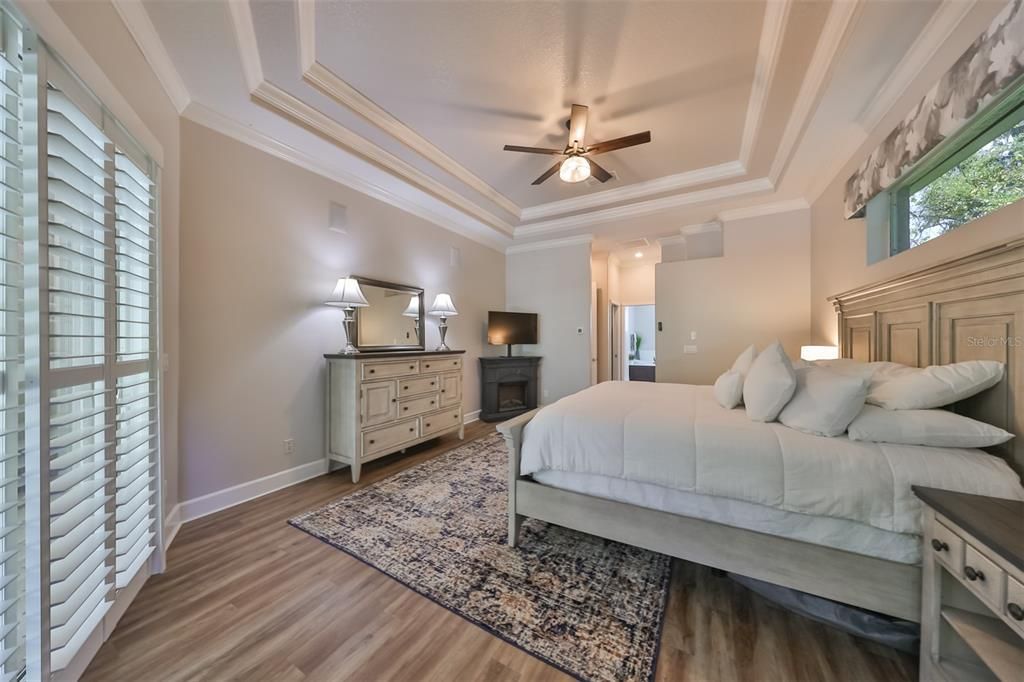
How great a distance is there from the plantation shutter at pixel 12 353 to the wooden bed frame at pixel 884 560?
63.7 inches

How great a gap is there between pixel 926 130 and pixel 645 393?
1.98m

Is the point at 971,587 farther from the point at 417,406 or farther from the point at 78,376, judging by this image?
the point at 417,406

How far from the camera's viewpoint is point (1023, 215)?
48.4 inches

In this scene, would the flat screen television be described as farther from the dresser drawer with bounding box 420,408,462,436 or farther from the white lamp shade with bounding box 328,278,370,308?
the white lamp shade with bounding box 328,278,370,308

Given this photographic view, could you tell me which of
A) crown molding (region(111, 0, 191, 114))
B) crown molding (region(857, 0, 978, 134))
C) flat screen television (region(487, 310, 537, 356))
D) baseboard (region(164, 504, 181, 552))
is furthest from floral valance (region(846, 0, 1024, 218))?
baseboard (region(164, 504, 181, 552))

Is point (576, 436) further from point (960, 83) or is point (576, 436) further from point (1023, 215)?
point (960, 83)

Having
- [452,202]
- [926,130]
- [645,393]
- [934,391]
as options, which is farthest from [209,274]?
[926,130]

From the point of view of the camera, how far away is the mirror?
3.25 m

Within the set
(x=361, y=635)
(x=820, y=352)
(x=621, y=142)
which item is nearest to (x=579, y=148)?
(x=621, y=142)

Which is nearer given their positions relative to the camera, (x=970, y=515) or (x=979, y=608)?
(x=970, y=515)

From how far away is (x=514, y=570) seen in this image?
1.71m

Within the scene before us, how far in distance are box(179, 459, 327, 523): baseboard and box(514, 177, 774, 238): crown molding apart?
377 cm

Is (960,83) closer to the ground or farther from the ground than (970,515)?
farther from the ground

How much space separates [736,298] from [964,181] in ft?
8.33
